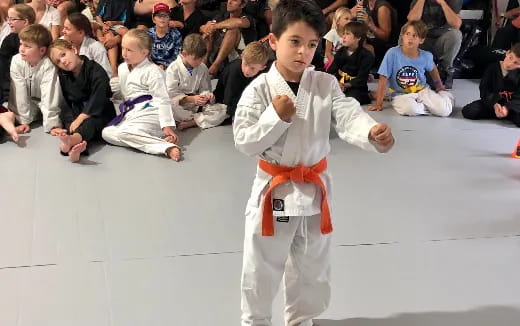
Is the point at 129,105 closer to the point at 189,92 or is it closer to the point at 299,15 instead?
the point at 189,92

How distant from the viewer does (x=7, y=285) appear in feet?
7.93

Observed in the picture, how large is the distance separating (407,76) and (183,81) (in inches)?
76.4

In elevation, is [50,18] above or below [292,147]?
below

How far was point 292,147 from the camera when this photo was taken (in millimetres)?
1853

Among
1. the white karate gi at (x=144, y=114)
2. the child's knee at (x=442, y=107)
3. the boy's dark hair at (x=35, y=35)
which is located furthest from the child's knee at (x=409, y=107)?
the boy's dark hair at (x=35, y=35)

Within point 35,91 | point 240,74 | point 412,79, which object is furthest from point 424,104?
point 35,91

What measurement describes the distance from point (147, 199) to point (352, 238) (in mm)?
1112

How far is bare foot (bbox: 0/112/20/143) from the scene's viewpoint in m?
3.87

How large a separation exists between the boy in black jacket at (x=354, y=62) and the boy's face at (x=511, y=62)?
3.50 ft

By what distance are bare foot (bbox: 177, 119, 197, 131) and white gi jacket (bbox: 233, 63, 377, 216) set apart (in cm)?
244

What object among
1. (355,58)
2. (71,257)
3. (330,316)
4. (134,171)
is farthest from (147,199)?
(355,58)

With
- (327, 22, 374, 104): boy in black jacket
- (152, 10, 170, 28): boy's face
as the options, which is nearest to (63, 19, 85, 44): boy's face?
(152, 10, 170, 28): boy's face

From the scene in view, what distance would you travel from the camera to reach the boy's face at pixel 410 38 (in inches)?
193

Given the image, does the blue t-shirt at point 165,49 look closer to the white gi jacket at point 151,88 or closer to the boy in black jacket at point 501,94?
the white gi jacket at point 151,88
